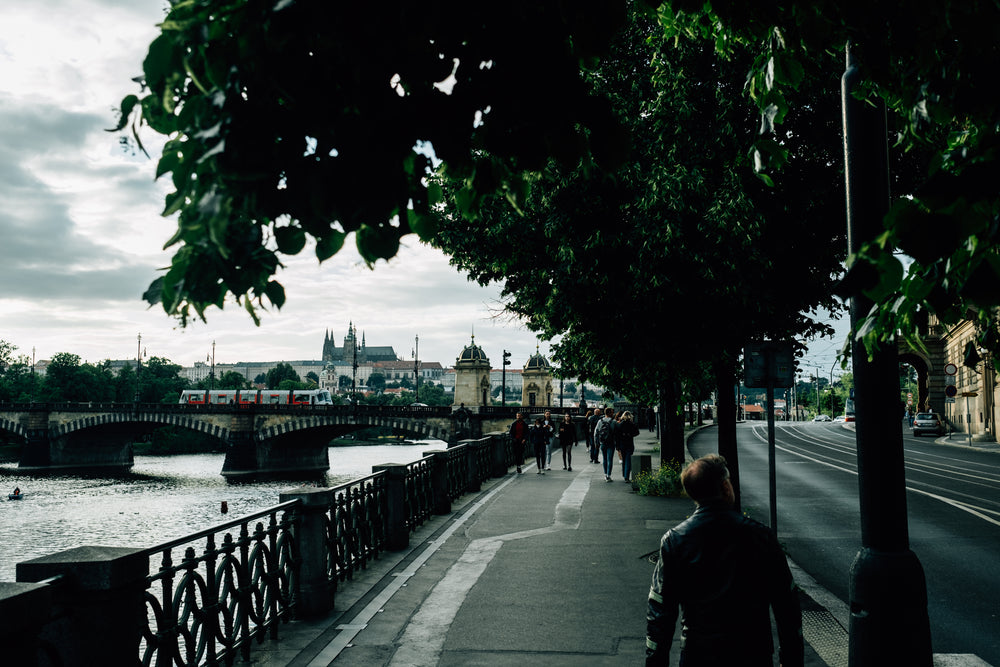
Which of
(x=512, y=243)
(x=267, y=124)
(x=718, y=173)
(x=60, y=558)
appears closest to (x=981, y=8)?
(x=267, y=124)

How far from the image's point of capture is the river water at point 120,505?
28.6 meters

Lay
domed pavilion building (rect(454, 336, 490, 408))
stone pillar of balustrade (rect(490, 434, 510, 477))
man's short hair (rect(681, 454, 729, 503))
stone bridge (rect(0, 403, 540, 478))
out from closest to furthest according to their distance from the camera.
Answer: man's short hair (rect(681, 454, 729, 503)) → stone pillar of balustrade (rect(490, 434, 510, 477)) → stone bridge (rect(0, 403, 540, 478)) → domed pavilion building (rect(454, 336, 490, 408))

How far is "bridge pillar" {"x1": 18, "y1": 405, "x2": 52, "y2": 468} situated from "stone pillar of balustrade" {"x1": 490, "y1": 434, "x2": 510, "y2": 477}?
60603 mm

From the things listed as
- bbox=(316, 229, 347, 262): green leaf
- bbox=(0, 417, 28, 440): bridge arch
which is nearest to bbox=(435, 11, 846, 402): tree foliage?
bbox=(316, 229, 347, 262): green leaf

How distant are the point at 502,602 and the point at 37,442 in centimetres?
7257

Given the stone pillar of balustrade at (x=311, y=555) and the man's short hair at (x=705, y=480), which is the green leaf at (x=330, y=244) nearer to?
the man's short hair at (x=705, y=480)

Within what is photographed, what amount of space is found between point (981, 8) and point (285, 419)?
63543 mm

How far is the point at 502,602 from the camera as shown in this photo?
23.4 ft

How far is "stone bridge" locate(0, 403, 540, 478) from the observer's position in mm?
59438

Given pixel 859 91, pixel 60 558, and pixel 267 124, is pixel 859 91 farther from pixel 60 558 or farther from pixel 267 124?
pixel 60 558

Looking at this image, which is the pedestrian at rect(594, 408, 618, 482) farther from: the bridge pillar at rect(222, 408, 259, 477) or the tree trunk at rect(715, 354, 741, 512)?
the bridge pillar at rect(222, 408, 259, 477)

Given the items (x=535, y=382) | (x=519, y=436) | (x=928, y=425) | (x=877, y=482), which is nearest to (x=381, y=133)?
(x=877, y=482)

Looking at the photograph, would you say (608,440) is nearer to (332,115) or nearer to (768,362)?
(768,362)

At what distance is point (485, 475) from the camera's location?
19.1 m
